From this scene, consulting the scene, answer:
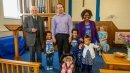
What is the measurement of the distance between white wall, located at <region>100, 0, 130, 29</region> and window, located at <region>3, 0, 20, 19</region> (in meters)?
3.27

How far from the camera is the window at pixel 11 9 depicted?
403 centimetres

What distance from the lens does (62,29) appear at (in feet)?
7.95

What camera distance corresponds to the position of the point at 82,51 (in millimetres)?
2393

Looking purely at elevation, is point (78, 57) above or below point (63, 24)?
below

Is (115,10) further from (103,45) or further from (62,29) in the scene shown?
(62,29)

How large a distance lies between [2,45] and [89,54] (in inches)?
92.2

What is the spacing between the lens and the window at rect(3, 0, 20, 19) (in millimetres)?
4034

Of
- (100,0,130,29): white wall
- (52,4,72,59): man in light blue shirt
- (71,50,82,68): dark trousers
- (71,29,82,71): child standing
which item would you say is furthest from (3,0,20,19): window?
(100,0,130,29): white wall

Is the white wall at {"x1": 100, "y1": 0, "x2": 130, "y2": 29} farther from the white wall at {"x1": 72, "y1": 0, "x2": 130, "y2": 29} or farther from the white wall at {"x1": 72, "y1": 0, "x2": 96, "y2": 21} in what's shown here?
the white wall at {"x1": 72, "y1": 0, "x2": 96, "y2": 21}

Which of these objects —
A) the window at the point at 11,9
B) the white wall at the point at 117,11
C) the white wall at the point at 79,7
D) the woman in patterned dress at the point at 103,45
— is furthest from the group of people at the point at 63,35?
the white wall at the point at 117,11

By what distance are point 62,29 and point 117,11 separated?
3388mm

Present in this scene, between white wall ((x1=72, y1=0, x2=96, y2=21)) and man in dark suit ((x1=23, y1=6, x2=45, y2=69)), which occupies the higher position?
white wall ((x1=72, y1=0, x2=96, y2=21))

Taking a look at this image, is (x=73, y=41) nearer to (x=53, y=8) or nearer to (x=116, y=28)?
(x=53, y=8)

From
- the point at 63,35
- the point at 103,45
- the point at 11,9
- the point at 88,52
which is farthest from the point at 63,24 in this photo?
the point at 11,9
